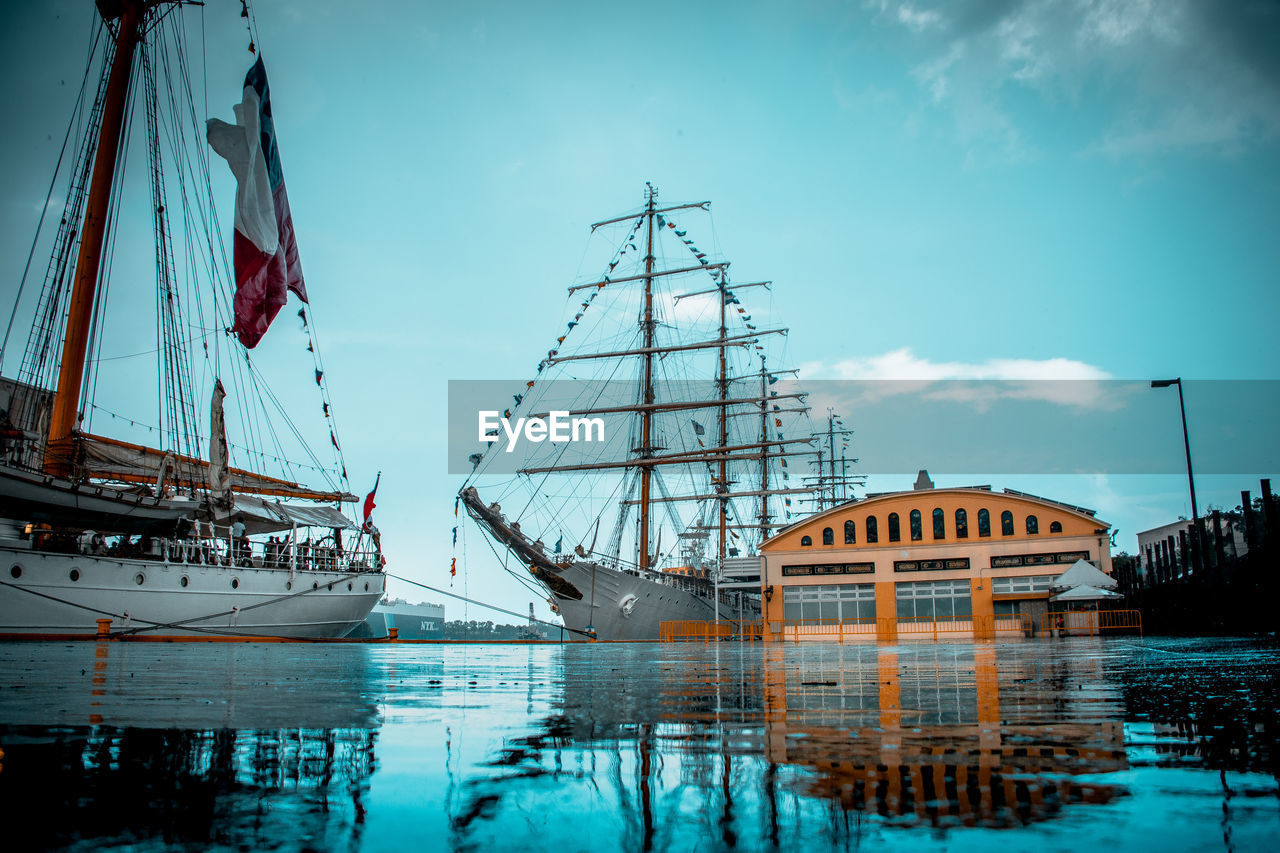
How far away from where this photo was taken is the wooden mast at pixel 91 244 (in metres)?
23.5

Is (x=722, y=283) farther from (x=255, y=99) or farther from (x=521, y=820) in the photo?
(x=521, y=820)

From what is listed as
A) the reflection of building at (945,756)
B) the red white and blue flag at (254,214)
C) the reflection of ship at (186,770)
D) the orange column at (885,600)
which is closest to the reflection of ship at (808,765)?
the reflection of building at (945,756)

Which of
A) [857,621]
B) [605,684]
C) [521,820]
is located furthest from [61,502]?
[857,621]

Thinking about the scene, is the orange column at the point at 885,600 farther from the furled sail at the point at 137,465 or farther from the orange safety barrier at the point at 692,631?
the furled sail at the point at 137,465

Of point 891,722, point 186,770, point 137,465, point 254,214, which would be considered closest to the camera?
point 186,770

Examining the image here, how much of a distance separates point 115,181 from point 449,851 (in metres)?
30.5

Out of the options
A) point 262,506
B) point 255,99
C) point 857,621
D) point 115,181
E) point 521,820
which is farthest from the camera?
point 857,621

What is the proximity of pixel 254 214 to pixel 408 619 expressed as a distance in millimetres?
118443

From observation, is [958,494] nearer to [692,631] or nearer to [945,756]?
[692,631]

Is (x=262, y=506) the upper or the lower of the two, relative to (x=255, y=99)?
lower

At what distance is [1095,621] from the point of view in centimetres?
2847

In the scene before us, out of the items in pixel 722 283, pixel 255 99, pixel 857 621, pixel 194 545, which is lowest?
pixel 857 621

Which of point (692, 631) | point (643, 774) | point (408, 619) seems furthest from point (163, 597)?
point (408, 619)

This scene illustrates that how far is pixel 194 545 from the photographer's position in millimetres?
26031
